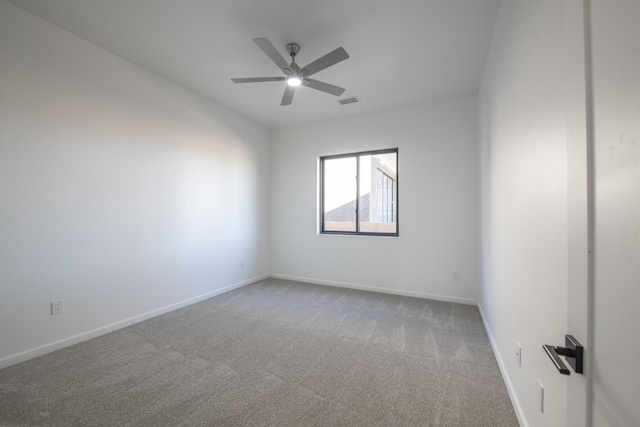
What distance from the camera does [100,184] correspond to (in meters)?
2.58

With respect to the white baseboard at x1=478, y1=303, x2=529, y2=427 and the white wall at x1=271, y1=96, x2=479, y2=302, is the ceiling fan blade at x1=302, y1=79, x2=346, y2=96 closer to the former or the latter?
the white wall at x1=271, y1=96, x2=479, y2=302

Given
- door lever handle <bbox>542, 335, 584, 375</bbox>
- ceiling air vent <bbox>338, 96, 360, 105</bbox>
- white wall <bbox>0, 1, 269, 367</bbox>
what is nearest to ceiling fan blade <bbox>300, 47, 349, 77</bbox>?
ceiling air vent <bbox>338, 96, 360, 105</bbox>

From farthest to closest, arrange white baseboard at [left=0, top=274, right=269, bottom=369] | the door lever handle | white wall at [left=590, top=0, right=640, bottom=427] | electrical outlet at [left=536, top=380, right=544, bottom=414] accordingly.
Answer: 1. white baseboard at [left=0, top=274, right=269, bottom=369]
2. electrical outlet at [left=536, top=380, right=544, bottom=414]
3. the door lever handle
4. white wall at [left=590, top=0, right=640, bottom=427]

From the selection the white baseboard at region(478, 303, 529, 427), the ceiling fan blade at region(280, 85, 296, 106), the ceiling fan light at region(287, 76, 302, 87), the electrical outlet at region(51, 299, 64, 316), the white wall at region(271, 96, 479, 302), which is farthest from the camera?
the white wall at region(271, 96, 479, 302)

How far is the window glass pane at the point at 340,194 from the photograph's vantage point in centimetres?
448

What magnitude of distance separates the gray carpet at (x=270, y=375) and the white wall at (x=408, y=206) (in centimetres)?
81

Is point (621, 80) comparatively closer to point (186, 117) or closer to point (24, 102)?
point (24, 102)

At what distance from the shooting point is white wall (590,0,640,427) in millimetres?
477

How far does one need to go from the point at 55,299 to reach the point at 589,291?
3.52 meters

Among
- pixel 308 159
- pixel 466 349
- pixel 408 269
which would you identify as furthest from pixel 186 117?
pixel 466 349

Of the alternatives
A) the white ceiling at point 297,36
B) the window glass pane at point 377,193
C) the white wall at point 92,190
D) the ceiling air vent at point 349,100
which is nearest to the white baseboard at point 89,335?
the white wall at point 92,190

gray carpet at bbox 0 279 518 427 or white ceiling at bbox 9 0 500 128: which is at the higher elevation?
white ceiling at bbox 9 0 500 128

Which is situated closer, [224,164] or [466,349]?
[466,349]

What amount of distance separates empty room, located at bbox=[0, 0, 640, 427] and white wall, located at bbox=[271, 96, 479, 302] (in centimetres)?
3
